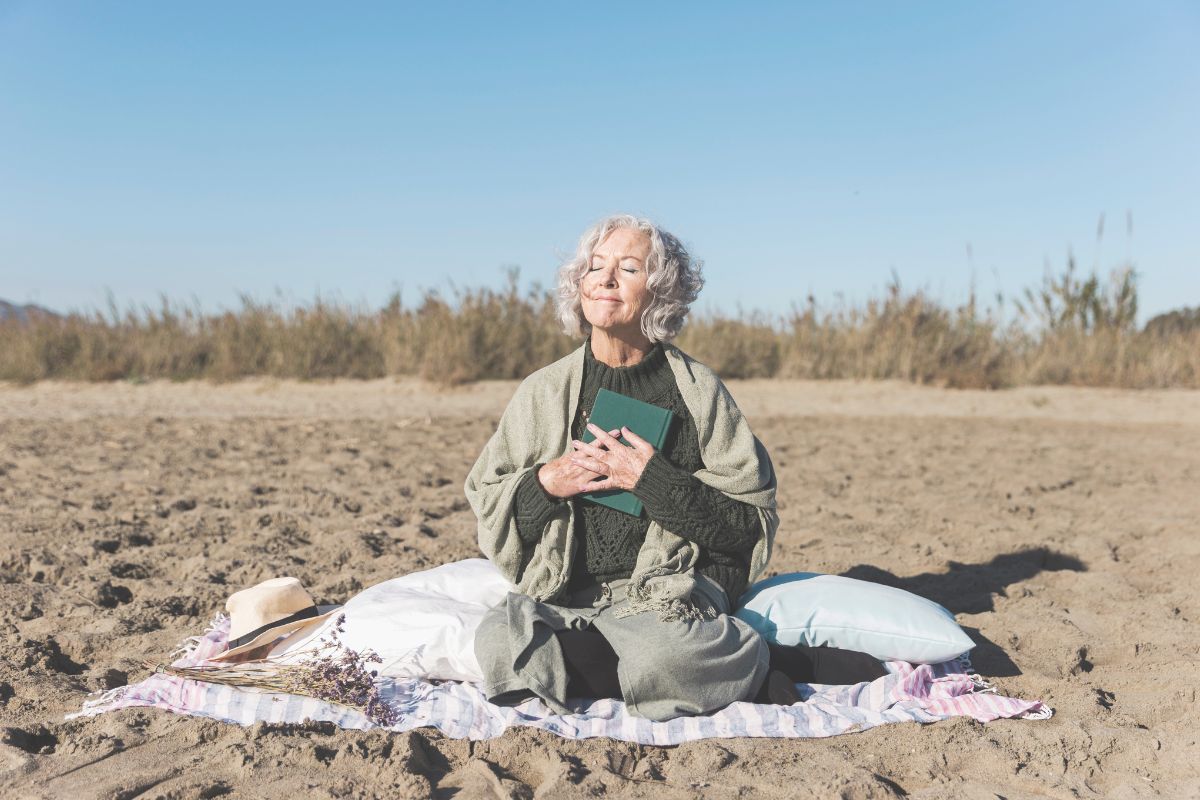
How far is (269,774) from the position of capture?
2326 mm

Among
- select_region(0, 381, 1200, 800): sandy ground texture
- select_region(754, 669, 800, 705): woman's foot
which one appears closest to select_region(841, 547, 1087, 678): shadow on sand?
select_region(0, 381, 1200, 800): sandy ground texture

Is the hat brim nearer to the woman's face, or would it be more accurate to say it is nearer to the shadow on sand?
the woman's face

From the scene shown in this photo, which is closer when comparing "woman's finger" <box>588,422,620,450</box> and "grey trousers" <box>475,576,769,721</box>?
"grey trousers" <box>475,576,769,721</box>

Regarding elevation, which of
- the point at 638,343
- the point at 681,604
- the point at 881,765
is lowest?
the point at 881,765

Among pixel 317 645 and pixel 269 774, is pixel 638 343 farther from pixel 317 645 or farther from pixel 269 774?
pixel 269 774

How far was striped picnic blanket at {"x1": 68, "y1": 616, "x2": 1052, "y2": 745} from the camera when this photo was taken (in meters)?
2.65

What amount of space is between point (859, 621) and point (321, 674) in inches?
63.2

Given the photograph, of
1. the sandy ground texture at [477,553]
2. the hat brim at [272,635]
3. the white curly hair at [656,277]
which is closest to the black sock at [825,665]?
the sandy ground texture at [477,553]

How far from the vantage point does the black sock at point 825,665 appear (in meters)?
2.97

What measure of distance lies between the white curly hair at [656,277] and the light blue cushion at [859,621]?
0.92 meters

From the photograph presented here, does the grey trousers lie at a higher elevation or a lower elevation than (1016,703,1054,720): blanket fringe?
higher

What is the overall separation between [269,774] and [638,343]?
5.11 feet

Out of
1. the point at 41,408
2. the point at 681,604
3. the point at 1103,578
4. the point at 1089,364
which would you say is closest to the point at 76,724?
the point at 681,604

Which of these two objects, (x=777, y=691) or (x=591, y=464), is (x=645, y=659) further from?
(x=591, y=464)
